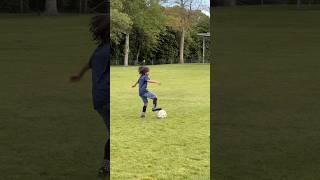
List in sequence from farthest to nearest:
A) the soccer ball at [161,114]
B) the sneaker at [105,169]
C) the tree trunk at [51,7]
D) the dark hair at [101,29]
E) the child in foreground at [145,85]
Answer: the soccer ball at [161,114] → the tree trunk at [51,7] → the child in foreground at [145,85] → the sneaker at [105,169] → the dark hair at [101,29]

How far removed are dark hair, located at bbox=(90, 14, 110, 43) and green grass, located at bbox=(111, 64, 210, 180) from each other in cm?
36

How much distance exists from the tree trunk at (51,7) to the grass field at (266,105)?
5.30ft

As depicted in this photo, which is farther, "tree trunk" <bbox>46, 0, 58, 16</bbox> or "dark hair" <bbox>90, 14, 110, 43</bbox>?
"tree trunk" <bbox>46, 0, 58, 16</bbox>


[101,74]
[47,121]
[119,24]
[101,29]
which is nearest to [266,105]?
[47,121]

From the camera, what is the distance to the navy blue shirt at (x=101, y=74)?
405cm

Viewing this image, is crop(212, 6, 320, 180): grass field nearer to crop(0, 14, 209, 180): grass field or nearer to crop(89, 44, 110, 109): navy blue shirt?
crop(0, 14, 209, 180): grass field

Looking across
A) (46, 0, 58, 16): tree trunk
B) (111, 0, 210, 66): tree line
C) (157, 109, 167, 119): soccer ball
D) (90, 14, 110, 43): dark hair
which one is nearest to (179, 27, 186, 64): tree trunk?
(111, 0, 210, 66): tree line

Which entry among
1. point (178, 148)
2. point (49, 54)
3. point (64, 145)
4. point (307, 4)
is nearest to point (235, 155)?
point (178, 148)

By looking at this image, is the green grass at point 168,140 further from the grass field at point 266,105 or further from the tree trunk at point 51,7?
the tree trunk at point 51,7

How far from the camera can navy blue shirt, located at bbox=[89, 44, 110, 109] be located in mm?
4047

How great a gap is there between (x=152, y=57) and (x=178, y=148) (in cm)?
89

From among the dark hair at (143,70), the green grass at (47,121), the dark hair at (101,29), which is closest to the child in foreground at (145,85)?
the dark hair at (143,70)

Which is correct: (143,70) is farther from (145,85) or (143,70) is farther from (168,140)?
(168,140)

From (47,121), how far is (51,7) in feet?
7.56
